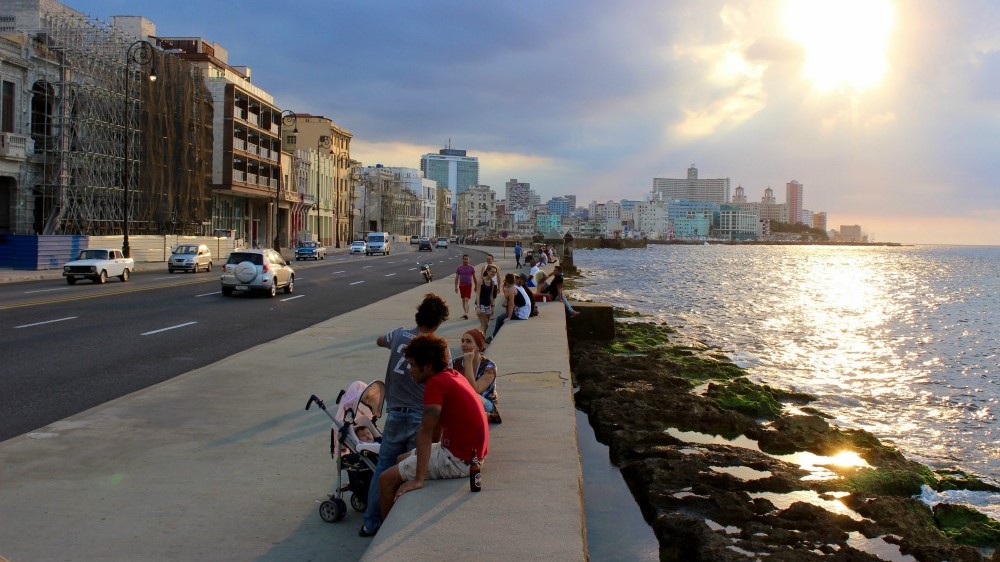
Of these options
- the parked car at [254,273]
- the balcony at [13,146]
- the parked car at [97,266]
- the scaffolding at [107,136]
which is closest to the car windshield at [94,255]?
the parked car at [97,266]

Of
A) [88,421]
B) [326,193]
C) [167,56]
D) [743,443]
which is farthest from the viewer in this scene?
[326,193]

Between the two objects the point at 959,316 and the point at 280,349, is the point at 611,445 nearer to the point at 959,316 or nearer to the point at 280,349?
the point at 280,349

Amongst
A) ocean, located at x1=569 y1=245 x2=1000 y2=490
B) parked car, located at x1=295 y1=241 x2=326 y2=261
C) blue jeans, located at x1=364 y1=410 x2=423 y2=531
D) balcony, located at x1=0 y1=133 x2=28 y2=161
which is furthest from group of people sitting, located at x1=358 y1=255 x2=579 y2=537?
parked car, located at x1=295 y1=241 x2=326 y2=261

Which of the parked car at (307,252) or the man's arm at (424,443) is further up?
the parked car at (307,252)

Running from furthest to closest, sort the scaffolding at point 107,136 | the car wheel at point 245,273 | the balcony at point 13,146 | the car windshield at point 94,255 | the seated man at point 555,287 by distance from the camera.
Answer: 1. the scaffolding at point 107,136
2. the balcony at point 13,146
3. the car windshield at point 94,255
4. the car wheel at point 245,273
5. the seated man at point 555,287

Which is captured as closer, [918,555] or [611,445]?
[918,555]

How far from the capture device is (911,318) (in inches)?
1581

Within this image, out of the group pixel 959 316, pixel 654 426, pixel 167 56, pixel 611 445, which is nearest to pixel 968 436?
pixel 654 426

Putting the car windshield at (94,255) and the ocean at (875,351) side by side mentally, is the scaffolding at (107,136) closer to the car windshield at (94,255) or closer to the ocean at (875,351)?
the car windshield at (94,255)

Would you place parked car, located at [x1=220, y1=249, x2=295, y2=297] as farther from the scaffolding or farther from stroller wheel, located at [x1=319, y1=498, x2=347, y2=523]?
stroller wheel, located at [x1=319, y1=498, x2=347, y2=523]

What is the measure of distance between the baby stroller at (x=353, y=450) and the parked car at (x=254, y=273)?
68.6ft

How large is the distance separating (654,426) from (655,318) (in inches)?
842

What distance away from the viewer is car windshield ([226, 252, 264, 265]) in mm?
27578

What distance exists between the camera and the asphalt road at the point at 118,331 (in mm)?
10883
